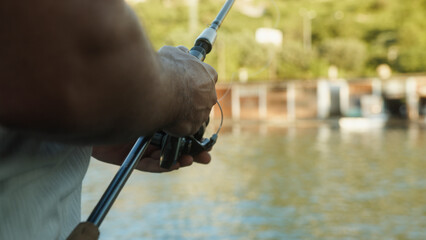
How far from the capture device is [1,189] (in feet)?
3.10

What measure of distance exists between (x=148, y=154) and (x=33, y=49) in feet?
2.48

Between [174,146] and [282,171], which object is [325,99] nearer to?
[282,171]

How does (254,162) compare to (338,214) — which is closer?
(338,214)

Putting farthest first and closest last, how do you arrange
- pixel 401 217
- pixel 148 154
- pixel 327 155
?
1. pixel 327 155
2. pixel 401 217
3. pixel 148 154

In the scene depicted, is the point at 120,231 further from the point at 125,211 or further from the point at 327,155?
the point at 327,155

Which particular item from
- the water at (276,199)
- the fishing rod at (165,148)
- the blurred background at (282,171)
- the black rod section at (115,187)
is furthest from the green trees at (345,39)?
the black rod section at (115,187)

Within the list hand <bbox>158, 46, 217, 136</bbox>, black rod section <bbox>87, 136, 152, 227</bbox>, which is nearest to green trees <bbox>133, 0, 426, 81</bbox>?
black rod section <bbox>87, 136, 152, 227</bbox>

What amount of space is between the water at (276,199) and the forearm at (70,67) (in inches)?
291

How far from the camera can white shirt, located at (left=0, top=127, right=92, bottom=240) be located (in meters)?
0.95

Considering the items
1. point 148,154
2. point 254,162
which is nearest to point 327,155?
point 254,162

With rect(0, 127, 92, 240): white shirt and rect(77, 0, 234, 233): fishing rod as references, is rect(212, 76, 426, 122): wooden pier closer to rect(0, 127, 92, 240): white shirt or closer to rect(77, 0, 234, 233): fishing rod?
rect(77, 0, 234, 233): fishing rod

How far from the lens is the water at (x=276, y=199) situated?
8.58 m

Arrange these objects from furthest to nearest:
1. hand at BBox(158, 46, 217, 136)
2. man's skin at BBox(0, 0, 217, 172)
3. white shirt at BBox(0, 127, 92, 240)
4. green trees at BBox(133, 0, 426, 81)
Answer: green trees at BBox(133, 0, 426, 81), hand at BBox(158, 46, 217, 136), white shirt at BBox(0, 127, 92, 240), man's skin at BBox(0, 0, 217, 172)

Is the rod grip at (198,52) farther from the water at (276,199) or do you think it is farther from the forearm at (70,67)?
the water at (276,199)
